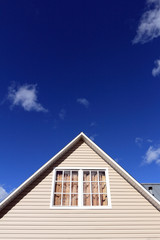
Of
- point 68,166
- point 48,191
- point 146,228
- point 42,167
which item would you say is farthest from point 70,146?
point 146,228

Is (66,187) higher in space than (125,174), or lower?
lower

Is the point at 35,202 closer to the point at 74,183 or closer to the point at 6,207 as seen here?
the point at 6,207

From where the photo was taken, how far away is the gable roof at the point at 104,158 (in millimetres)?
6648

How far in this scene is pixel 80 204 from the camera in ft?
22.2

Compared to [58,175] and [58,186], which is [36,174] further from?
[58,186]

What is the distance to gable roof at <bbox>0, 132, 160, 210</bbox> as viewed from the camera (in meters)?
6.65

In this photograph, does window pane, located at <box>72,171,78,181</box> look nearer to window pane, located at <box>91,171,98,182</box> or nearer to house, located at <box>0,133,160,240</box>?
house, located at <box>0,133,160,240</box>

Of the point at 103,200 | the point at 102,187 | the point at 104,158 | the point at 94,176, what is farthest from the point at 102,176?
the point at 103,200

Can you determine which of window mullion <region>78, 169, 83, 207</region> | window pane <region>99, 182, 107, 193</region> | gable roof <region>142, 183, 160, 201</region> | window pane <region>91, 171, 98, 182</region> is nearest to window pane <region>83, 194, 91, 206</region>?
window mullion <region>78, 169, 83, 207</region>

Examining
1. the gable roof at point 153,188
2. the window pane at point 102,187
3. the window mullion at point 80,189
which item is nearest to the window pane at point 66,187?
the window mullion at point 80,189

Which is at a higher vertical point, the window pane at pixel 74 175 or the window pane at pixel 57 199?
the window pane at pixel 74 175

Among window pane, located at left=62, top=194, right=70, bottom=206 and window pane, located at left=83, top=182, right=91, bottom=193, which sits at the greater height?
window pane, located at left=83, top=182, right=91, bottom=193

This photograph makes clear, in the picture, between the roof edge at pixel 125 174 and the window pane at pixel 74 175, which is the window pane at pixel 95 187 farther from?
the roof edge at pixel 125 174

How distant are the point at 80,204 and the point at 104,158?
101 inches
